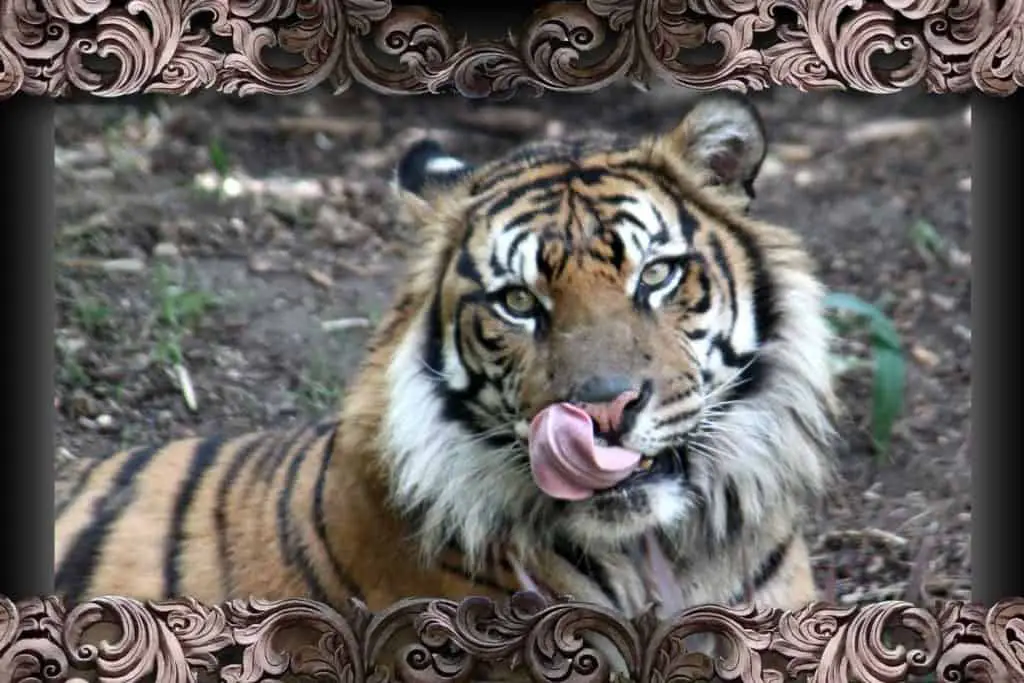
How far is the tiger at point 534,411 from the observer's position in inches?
86.8

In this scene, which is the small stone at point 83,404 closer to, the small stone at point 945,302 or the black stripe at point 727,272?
the black stripe at point 727,272

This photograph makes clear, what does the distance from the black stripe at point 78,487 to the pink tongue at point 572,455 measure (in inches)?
22.7

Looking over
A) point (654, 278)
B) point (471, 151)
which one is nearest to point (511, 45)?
point (471, 151)

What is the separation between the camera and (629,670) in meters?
2.22

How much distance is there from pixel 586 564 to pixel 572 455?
0.55 feet

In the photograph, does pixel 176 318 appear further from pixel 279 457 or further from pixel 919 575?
pixel 919 575

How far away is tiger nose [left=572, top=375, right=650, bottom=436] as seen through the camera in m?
2.14

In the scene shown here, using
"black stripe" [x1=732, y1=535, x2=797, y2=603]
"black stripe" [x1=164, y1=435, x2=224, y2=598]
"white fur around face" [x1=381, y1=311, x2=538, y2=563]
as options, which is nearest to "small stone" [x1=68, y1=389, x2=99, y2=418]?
"black stripe" [x1=164, y1=435, x2=224, y2=598]

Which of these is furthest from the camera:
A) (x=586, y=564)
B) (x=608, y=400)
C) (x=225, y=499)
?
(x=225, y=499)

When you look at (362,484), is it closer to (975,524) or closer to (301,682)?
(301,682)

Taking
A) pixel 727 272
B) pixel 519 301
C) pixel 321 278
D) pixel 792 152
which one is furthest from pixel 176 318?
pixel 792 152

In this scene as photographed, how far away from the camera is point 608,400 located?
2.14 m

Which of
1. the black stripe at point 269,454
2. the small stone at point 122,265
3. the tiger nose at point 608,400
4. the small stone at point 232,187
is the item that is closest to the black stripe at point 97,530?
the black stripe at point 269,454

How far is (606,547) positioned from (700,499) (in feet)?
0.45
